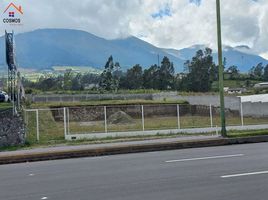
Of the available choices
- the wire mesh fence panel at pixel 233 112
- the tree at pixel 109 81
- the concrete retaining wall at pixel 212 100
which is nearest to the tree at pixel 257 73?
the tree at pixel 109 81

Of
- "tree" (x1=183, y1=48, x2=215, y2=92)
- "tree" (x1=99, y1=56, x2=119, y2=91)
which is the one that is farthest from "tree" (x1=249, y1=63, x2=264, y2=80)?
"tree" (x1=99, y1=56, x2=119, y2=91)

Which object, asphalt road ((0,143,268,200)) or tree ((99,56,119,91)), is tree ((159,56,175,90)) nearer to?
tree ((99,56,119,91))

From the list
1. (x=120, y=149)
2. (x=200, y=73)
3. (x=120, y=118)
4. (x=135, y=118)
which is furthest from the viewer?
(x=200, y=73)

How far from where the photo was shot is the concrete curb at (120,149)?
1627 cm

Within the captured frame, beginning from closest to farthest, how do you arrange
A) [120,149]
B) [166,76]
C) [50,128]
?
[120,149], [50,128], [166,76]

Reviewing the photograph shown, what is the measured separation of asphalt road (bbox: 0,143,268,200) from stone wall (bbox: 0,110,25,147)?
742 centimetres

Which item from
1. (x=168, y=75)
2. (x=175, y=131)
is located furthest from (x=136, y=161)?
(x=168, y=75)

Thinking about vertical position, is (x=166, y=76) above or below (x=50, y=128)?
above

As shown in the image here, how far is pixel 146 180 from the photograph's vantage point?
1001cm

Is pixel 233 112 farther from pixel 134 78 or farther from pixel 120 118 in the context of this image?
pixel 134 78

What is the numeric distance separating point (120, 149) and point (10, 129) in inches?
243

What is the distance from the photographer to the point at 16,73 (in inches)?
985

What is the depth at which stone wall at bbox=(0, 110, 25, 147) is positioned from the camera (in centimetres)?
2081

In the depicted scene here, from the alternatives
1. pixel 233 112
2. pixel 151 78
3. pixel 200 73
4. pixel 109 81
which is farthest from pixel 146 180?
pixel 151 78
